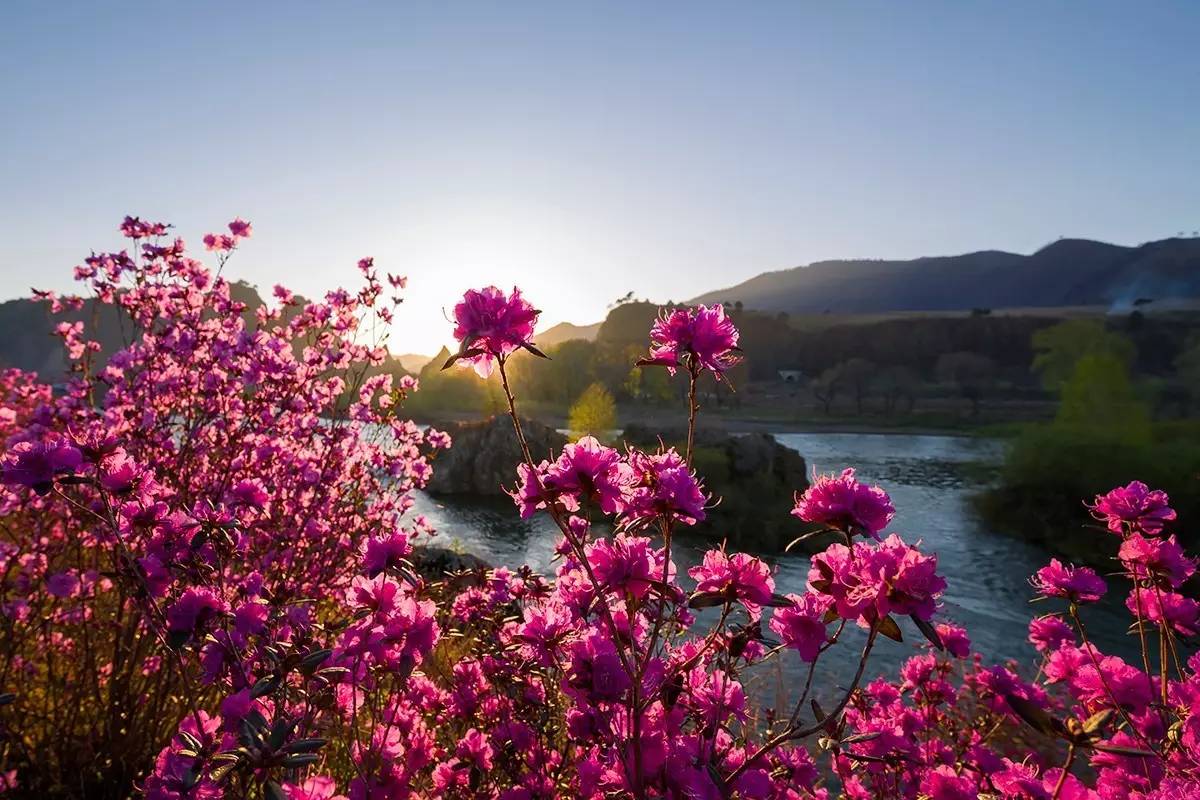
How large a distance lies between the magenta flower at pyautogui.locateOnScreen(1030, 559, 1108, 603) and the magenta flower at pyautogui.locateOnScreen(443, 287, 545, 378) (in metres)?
2.40

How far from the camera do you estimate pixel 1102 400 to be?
2544 cm

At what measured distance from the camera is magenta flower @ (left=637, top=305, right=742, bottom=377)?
6.41ft

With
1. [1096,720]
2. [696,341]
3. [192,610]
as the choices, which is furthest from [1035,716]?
[192,610]

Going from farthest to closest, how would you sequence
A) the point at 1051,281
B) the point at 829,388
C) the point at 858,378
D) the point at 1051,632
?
the point at 1051,281 < the point at 829,388 < the point at 858,378 < the point at 1051,632

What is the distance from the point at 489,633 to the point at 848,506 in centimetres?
273

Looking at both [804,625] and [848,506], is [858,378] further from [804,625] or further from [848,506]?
[848,506]

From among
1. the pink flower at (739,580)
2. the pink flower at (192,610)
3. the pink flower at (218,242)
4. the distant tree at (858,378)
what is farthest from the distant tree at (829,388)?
the pink flower at (192,610)

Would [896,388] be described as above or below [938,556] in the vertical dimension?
below

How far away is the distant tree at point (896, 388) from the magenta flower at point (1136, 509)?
5690 centimetres

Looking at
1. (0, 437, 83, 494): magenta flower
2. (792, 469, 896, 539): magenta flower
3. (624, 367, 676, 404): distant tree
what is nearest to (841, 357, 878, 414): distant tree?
(624, 367, 676, 404): distant tree

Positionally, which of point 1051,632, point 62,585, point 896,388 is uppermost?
point 62,585

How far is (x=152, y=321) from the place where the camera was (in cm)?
522

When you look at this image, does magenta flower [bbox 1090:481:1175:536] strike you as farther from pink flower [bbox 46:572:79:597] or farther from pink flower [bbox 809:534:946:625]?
pink flower [bbox 46:572:79:597]

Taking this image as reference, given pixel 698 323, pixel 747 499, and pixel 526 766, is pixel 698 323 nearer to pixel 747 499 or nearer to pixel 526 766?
pixel 526 766
